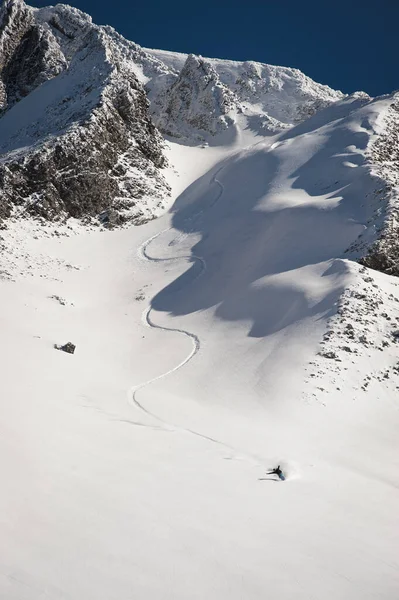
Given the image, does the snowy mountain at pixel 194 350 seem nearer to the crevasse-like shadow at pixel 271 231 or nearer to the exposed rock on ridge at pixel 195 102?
the crevasse-like shadow at pixel 271 231

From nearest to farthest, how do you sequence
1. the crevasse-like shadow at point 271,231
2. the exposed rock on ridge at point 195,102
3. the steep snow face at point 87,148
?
1. the crevasse-like shadow at point 271,231
2. the steep snow face at point 87,148
3. the exposed rock on ridge at point 195,102

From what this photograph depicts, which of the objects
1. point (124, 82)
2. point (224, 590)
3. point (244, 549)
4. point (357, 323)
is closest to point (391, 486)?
point (244, 549)

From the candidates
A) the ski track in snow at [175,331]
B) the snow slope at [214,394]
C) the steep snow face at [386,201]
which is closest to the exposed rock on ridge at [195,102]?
the ski track in snow at [175,331]

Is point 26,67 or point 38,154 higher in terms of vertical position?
point 26,67

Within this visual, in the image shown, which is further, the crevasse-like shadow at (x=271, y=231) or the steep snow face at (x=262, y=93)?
the steep snow face at (x=262, y=93)

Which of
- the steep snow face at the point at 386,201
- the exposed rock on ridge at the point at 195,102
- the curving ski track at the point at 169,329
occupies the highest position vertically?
the exposed rock on ridge at the point at 195,102

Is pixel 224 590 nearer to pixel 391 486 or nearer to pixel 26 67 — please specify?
pixel 391 486

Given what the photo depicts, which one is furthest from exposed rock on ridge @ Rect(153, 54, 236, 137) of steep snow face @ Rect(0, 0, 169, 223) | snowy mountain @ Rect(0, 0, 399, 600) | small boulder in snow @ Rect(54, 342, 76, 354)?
small boulder in snow @ Rect(54, 342, 76, 354)
